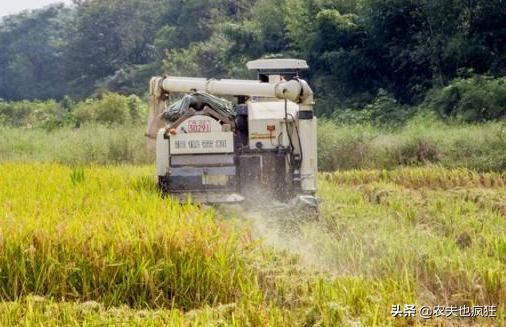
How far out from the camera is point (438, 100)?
18969mm

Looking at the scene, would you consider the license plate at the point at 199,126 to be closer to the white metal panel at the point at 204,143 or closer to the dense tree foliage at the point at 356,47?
the white metal panel at the point at 204,143

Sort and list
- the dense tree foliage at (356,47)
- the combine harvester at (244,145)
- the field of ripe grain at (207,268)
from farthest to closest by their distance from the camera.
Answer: the dense tree foliage at (356,47)
the combine harvester at (244,145)
the field of ripe grain at (207,268)

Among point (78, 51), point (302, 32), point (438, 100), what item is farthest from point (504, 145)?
point (78, 51)

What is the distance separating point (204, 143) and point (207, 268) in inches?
122

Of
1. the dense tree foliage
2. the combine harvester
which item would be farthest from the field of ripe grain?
the dense tree foliage

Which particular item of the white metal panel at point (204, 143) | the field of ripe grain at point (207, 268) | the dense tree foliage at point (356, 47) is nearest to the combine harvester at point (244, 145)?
the white metal panel at point (204, 143)

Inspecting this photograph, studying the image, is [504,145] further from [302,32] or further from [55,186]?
[302,32]

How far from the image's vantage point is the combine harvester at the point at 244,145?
776 centimetres

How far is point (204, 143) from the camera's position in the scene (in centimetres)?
782

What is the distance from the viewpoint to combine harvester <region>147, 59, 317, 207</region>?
7762 millimetres

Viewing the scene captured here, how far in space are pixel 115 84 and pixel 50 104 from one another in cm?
838

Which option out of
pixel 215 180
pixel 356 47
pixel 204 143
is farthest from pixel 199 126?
pixel 356 47

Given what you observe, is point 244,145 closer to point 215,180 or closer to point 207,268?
point 215,180

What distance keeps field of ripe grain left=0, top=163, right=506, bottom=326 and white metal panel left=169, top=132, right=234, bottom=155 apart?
3.08 ft
